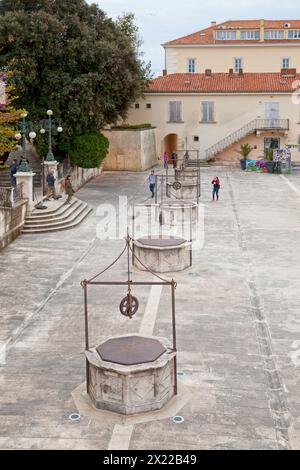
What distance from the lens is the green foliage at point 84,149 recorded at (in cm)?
3256

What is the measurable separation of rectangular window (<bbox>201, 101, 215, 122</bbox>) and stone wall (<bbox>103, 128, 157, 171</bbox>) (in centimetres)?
580

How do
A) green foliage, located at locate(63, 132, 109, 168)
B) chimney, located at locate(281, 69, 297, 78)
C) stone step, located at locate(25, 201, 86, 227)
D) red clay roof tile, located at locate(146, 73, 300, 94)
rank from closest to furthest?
stone step, located at locate(25, 201, 86, 227) < green foliage, located at locate(63, 132, 109, 168) < red clay roof tile, located at locate(146, 73, 300, 94) < chimney, located at locate(281, 69, 297, 78)

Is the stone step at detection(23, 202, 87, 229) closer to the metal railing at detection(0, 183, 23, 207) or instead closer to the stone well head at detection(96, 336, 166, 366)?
the metal railing at detection(0, 183, 23, 207)

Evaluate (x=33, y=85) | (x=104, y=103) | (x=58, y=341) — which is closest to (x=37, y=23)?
(x=33, y=85)

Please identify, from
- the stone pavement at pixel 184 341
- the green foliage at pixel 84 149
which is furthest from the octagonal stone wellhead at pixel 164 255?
the green foliage at pixel 84 149

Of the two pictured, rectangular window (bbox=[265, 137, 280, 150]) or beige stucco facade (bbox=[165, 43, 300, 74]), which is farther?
beige stucco facade (bbox=[165, 43, 300, 74])

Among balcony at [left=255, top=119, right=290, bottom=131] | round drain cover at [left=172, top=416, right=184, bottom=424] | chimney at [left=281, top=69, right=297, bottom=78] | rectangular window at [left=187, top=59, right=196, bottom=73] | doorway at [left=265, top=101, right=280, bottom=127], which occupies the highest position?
rectangular window at [left=187, top=59, right=196, bottom=73]

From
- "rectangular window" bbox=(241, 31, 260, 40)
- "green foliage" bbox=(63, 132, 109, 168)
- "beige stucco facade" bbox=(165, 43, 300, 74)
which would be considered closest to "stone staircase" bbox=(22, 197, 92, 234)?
"green foliage" bbox=(63, 132, 109, 168)

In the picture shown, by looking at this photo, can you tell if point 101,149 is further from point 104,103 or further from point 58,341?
point 58,341

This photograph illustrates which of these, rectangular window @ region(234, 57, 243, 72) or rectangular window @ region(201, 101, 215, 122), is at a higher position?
rectangular window @ region(234, 57, 243, 72)

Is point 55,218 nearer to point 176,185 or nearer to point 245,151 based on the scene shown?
point 176,185

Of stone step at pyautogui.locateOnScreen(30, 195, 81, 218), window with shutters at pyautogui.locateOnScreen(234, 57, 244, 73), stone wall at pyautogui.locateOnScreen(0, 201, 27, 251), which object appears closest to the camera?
stone wall at pyautogui.locateOnScreen(0, 201, 27, 251)

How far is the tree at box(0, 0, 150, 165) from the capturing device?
29984mm

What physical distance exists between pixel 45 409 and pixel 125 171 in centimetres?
3477
